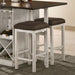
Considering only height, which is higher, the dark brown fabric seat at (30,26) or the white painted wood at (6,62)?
the dark brown fabric seat at (30,26)

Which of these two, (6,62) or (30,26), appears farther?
(6,62)

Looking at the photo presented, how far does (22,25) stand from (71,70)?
97 cm

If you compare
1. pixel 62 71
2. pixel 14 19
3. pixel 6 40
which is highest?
pixel 14 19

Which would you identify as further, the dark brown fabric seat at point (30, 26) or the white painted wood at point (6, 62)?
the white painted wood at point (6, 62)

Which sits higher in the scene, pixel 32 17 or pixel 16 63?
pixel 32 17

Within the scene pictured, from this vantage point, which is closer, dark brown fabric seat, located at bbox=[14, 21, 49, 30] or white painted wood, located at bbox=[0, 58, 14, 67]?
dark brown fabric seat, located at bbox=[14, 21, 49, 30]

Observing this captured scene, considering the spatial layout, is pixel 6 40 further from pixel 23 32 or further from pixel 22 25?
pixel 22 25

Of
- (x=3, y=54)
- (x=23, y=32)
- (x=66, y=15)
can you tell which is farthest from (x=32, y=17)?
(x=66, y=15)

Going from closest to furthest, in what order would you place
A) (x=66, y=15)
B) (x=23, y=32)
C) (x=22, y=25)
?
1. (x=22, y=25)
2. (x=23, y=32)
3. (x=66, y=15)

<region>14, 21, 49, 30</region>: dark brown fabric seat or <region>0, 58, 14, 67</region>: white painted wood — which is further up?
<region>14, 21, 49, 30</region>: dark brown fabric seat

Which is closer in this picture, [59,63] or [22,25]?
[22,25]

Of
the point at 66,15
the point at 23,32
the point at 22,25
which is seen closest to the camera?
the point at 22,25

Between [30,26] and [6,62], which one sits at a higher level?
[30,26]

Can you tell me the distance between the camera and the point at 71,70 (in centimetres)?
444
